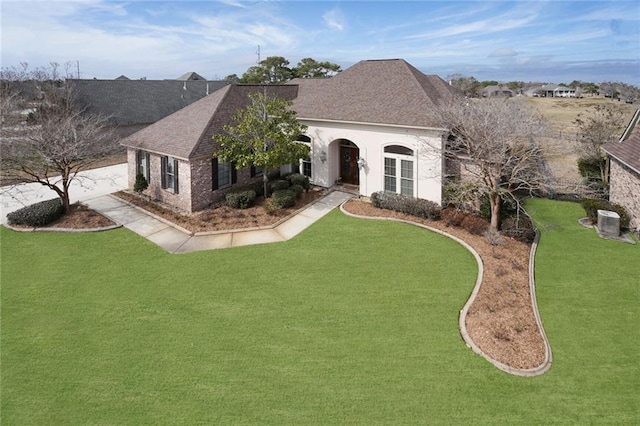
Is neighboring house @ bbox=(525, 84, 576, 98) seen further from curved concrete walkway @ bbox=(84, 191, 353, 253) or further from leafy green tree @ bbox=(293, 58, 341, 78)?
curved concrete walkway @ bbox=(84, 191, 353, 253)

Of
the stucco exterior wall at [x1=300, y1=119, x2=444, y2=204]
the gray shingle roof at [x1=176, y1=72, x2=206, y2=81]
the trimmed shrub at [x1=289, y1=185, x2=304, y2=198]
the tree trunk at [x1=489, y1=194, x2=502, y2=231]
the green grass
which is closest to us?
the green grass

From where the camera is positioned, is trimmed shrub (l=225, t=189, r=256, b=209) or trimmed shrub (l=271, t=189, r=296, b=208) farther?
trimmed shrub (l=225, t=189, r=256, b=209)

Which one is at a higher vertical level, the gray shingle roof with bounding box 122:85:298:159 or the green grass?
the gray shingle roof with bounding box 122:85:298:159

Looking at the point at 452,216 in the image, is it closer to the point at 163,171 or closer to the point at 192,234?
the point at 192,234

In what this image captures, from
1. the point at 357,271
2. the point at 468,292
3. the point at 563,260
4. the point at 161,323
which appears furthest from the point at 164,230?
the point at 563,260

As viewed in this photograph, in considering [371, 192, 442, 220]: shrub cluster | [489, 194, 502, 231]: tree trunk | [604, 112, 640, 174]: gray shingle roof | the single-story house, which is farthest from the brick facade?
[604, 112, 640, 174]: gray shingle roof

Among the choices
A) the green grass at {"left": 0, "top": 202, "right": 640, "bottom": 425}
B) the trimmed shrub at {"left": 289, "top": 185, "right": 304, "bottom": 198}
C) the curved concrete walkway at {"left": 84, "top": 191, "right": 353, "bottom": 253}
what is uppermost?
the trimmed shrub at {"left": 289, "top": 185, "right": 304, "bottom": 198}

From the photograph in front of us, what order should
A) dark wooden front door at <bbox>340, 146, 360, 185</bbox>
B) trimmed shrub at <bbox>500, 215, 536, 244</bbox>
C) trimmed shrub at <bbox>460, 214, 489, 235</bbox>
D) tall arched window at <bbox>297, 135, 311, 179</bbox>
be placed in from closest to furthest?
trimmed shrub at <bbox>500, 215, 536, 244</bbox> < trimmed shrub at <bbox>460, 214, 489, 235</bbox> < dark wooden front door at <bbox>340, 146, 360, 185</bbox> < tall arched window at <bbox>297, 135, 311, 179</bbox>
